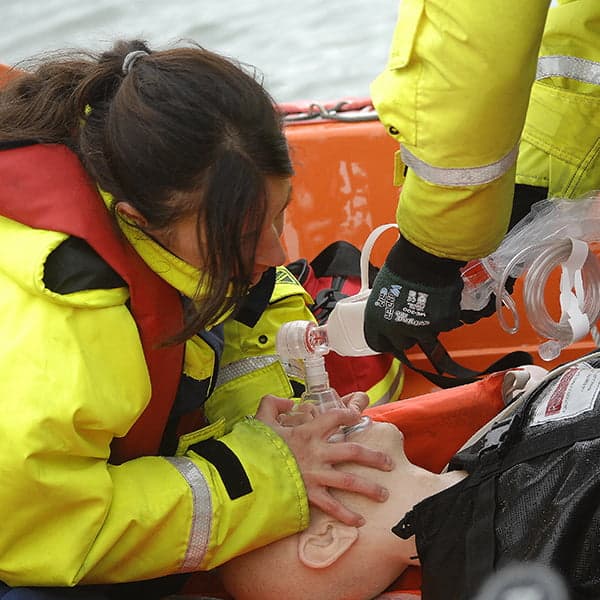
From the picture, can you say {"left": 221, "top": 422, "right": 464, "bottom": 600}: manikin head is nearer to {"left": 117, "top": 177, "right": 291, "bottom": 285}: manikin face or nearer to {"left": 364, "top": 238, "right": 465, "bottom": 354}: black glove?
{"left": 364, "top": 238, "right": 465, "bottom": 354}: black glove

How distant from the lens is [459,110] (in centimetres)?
133

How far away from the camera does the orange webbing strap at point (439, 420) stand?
66.9 inches

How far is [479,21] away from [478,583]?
0.65 metres

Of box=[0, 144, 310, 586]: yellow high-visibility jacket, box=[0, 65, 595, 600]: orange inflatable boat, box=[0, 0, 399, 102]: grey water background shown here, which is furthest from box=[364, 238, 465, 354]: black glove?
box=[0, 0, 399, 102]: grey water background

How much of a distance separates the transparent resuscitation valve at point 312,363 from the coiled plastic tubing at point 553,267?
0.26 meters

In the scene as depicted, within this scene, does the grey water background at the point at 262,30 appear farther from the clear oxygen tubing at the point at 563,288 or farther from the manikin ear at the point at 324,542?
the manikin ear at the point at 324,542

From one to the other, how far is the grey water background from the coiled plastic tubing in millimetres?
3310

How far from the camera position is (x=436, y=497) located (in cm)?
133

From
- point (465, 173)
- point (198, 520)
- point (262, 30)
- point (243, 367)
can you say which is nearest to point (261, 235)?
point (465, 173)

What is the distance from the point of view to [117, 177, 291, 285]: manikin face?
4.29 feet

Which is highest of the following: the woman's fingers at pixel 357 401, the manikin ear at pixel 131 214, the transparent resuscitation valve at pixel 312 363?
the manikin ear at pixel 131 214

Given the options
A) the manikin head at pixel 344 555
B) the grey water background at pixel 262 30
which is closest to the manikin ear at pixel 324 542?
the manikin head at pixel 344 555

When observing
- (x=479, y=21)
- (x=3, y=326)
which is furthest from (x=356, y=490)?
(x=479, y=21)

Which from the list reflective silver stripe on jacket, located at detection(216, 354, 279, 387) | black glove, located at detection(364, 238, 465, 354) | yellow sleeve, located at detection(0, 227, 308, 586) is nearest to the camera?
yellow sleeve, located at detection(0, 227, 308, 586)
